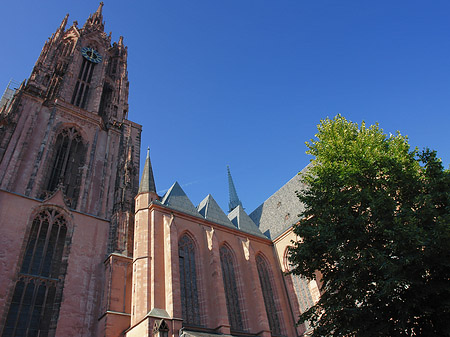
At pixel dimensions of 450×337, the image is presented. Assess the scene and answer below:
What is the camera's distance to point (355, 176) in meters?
10.0

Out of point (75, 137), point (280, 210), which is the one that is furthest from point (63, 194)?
point (280, 210)

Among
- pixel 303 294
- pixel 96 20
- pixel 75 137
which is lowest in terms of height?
pixel 303 294

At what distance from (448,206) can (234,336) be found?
1059 cm

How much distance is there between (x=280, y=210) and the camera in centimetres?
2434

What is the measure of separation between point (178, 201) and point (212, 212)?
102 inches

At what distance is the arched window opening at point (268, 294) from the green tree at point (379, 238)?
9.42 metres

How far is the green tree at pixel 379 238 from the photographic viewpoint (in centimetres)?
764

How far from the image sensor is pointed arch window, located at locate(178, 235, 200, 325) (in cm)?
1498

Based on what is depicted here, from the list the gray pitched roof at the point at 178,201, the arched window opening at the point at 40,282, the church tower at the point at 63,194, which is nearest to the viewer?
the arched window opening at the point at 40,282

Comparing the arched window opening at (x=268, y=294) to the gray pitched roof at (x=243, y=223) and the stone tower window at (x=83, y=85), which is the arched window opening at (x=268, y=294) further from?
the stone tower window at (x=83, y=85)

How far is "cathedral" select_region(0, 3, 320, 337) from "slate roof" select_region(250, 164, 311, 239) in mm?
115

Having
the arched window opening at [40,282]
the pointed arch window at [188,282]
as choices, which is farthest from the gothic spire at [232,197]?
the arched window opening at [40,282]

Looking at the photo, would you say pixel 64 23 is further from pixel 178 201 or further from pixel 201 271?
pixel 201 271

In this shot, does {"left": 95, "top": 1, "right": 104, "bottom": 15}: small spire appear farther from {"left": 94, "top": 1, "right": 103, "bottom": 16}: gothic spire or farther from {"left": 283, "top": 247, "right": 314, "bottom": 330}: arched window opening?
{"left": 283, "top": 247, "right": 314, "bottom": 330}: arched window opening
